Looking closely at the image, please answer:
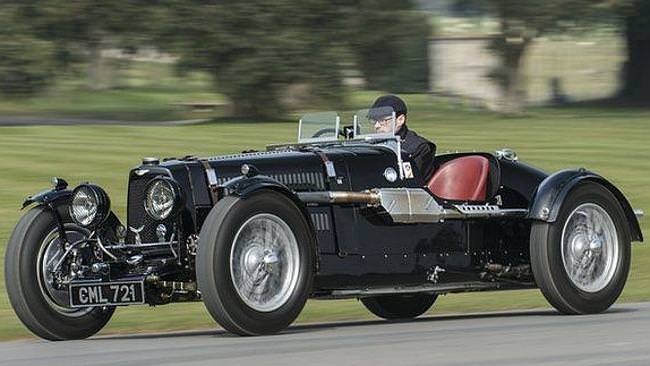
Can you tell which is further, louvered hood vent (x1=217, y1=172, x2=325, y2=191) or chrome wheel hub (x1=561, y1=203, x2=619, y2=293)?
chrome wheel hub (x1=561, y1=203, x2=619, y2=293)

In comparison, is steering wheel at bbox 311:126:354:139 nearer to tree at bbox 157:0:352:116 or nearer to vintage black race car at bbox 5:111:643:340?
vintage black race car at bbox 5:111:643:340

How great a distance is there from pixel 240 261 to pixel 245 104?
29.5 meters

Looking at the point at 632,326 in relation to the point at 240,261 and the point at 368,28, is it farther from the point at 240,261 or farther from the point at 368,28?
the point at 368,28

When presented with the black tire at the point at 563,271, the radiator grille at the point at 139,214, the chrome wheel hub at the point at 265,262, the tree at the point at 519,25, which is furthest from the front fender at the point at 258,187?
the tree at the point at 519,25

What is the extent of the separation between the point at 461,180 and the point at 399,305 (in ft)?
3.72

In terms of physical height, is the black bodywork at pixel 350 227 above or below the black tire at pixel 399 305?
above

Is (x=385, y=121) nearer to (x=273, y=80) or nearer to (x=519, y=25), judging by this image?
(x=273, y=80)

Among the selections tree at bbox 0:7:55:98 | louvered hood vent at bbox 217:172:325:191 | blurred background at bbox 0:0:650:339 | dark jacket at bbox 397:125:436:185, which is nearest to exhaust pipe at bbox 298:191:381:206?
louvered hood vent at bbox 217:172:325:191

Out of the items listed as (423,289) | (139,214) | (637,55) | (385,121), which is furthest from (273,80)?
(139,214)

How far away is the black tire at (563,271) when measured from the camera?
10.5 m

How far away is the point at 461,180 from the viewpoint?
10.8 meters

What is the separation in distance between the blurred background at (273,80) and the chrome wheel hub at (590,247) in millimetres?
9788

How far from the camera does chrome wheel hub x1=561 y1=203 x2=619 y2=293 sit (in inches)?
420

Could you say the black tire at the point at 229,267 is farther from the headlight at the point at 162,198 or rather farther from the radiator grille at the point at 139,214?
the radiator grille at the point at 139,214
